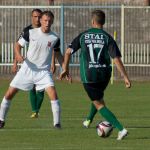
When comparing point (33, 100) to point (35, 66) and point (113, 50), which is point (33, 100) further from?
point (113, 50)

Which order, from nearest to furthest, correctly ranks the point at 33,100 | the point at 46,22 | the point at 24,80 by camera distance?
the point at 46,22 → the point at 24,80 → the point at 33,100

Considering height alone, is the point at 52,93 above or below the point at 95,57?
below

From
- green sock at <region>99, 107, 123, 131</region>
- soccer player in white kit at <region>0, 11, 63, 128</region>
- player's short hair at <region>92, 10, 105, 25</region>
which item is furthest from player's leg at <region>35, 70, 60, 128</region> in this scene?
player's short hair at <region>92, 10, 105, 25</region>

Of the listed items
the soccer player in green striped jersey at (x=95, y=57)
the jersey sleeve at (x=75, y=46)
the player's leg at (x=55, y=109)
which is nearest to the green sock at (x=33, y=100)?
the player's leg at (x=55, y=109)

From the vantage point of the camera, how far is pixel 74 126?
1648 cm

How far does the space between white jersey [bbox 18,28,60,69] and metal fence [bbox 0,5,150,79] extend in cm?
1530

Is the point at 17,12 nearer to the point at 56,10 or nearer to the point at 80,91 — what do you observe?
the point at 56,10

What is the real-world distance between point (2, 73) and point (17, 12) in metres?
2.43

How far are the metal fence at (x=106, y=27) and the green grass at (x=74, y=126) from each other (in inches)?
261

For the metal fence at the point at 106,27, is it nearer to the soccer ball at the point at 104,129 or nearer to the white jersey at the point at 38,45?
the white jersey at the point at 38,45

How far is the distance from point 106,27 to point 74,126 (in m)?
17.1

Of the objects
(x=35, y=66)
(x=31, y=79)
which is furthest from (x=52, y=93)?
(x=35, y=66)

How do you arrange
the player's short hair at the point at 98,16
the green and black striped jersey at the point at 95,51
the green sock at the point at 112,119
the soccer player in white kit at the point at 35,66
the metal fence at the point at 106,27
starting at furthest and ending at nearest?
the metal fence at the point at 106,27, the soccer player in white kit at the point at 35,66, the green and black striped jersey at the point at 95,51, the player's short hair at the point at 98,16, the green sock at the point at 112,119

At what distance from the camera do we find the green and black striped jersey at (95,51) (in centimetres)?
1478
